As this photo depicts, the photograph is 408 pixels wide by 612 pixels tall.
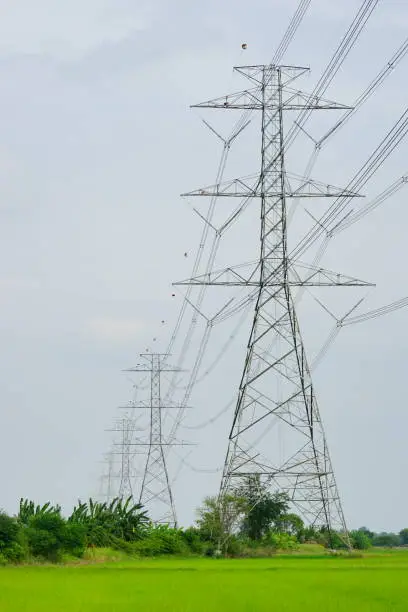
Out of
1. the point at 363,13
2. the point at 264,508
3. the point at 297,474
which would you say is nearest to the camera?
the point at 363,13

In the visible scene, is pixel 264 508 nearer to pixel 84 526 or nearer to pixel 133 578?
pixel 84 526

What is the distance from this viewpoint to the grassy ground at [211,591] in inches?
1025

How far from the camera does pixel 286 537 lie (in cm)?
7525

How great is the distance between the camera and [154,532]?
242ft

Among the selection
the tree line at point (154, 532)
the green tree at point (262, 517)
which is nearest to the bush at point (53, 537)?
the tree line at point (154, 532)

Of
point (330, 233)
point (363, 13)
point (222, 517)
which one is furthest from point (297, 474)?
point (363, 13)

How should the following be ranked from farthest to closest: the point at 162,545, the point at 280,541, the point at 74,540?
the point at 280,541
the point at 162,545
the point at 74,540

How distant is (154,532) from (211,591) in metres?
43.7

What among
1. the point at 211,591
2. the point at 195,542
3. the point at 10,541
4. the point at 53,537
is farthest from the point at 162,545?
the point at 211,591

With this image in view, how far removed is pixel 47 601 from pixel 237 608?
19.2ft

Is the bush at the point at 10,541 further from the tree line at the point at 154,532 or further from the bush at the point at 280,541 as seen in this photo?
the bush at the point at 280,541

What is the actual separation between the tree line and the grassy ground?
43.7ft

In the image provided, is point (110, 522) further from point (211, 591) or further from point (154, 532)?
point (211, 591)

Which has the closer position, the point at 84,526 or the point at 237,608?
the point at 237,608
